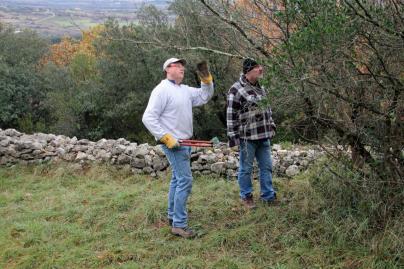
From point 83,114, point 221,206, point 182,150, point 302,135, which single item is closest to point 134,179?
point 221,206

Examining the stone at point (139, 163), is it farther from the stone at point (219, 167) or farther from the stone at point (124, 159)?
the stone at point (219, 167)

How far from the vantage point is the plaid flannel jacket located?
502 cm

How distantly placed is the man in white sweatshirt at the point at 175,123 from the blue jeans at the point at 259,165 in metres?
0.78

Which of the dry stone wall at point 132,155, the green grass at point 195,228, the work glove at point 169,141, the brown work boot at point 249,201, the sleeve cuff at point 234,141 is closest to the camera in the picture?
the green grass at point 195,228

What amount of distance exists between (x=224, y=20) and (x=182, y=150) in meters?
1.38

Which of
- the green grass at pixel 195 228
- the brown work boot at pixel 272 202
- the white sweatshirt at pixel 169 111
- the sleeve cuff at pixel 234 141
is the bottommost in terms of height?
the green grass at pixel 195 228

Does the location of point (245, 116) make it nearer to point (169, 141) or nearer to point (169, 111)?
point (169, 111)

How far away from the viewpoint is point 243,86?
504cm

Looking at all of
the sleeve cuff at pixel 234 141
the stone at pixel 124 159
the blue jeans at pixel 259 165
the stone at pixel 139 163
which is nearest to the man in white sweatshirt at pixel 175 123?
the sleeve cuff at pixel 234 141

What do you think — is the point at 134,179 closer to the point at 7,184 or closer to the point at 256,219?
the point at 7,184

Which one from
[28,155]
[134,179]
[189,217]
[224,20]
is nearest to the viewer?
[224,20]

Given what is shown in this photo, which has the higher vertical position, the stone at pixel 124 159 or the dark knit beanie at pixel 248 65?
the dark knit beanie at pixel 248 65

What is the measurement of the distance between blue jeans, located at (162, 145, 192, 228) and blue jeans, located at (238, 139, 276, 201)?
0.77m

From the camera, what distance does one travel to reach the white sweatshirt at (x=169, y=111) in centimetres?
459
